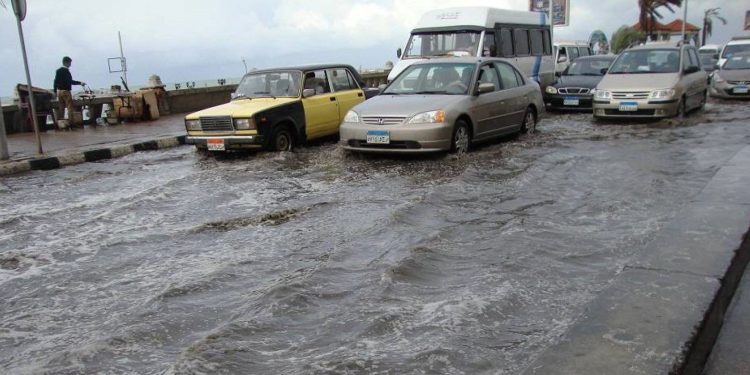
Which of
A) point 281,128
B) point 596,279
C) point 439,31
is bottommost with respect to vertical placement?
point 596,279

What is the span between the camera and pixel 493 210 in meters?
6.64

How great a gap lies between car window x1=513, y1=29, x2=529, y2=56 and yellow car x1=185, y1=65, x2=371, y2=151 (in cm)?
571

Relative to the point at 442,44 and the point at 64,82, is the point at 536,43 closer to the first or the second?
the point at 442,44

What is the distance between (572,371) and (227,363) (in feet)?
5.74

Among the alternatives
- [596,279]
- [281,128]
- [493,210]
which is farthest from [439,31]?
[596,279]

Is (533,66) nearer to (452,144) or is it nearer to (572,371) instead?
(452,144)

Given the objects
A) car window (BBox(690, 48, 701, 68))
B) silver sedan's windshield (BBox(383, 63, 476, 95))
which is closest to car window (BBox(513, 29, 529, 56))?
car window (BBox(690, 48, 701, 68))

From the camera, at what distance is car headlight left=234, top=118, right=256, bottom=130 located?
34.2 ft

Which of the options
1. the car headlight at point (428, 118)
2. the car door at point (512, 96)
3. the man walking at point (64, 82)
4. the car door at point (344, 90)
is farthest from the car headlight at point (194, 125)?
the man walking at point (64, 82)

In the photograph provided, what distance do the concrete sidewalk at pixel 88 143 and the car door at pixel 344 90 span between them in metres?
3.54

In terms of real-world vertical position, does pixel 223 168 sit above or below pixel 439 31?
below

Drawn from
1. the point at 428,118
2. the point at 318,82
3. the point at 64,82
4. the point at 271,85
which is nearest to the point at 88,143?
the point at 64,82

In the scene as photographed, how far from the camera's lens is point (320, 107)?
11695mm

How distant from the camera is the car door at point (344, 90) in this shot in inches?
480
